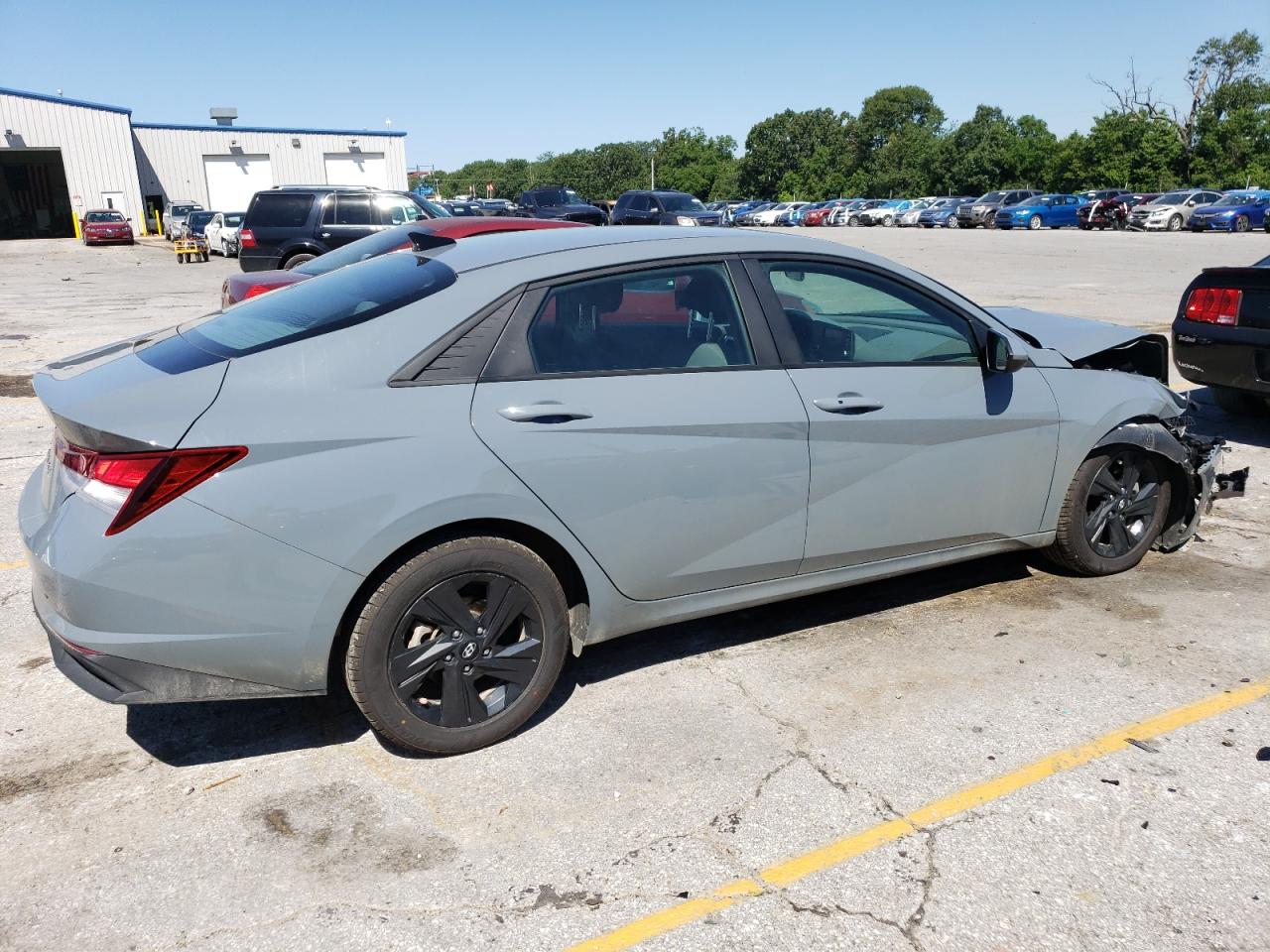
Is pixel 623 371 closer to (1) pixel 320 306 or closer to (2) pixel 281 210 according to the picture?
(1) pixel 320 306

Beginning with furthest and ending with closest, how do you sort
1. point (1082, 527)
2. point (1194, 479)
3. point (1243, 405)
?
point (1243, 405), point (1194, 479), point (1082, 527)

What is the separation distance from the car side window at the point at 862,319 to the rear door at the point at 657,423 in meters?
0.22

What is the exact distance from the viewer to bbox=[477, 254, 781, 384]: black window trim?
3199 mm

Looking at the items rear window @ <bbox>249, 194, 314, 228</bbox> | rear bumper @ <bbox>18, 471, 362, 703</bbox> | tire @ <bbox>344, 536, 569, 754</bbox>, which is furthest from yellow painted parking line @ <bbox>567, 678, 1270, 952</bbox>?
rear window @ <bbox>249, 194, 314, 228</bbox>

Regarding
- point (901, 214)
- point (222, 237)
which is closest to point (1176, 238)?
point (901, 214)

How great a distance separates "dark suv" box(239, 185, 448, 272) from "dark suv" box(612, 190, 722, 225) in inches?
401

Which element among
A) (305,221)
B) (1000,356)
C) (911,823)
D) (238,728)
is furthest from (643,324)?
(305,221)

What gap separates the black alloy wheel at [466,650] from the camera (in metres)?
3.06

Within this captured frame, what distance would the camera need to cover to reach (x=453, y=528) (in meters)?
3.07

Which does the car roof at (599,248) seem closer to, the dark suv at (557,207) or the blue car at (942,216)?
the dark suv at (557,207)

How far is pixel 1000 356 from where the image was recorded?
3.99 m

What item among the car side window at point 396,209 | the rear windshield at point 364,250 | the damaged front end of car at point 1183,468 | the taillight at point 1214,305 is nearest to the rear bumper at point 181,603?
the damaged front end of car at point 1183,468

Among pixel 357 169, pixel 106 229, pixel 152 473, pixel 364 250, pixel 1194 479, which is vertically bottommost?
pixel 106 229

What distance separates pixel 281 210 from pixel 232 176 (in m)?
42.6
